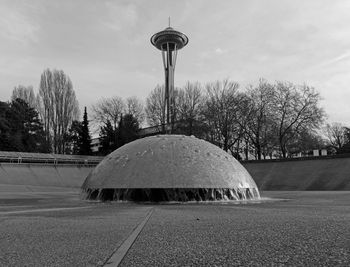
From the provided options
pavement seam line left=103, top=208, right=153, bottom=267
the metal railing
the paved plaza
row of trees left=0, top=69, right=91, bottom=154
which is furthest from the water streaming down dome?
row of trees left=0, top=69, right=91, bottom=154

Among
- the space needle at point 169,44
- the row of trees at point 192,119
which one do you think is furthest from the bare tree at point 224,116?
the space needle at point 169,44

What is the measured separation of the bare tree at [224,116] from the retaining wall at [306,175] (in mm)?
8677

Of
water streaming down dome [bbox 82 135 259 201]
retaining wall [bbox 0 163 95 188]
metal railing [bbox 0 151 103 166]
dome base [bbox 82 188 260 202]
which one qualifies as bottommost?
dome base [bbox 82 188 260 202]

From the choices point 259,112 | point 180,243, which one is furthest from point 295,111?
point 180,243

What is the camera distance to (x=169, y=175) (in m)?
13.5

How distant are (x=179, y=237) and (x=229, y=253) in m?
1.23

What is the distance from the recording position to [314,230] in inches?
218

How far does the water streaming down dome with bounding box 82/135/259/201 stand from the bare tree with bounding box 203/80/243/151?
92.9 feet

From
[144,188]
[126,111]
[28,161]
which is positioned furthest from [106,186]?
[126,111]

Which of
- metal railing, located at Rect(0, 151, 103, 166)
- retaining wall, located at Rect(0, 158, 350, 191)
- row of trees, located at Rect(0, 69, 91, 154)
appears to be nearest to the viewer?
retaining wall, located at Rect(0, 158, 350, 191)

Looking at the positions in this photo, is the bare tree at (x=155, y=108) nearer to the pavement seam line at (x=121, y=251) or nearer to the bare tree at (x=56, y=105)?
the bare tree at (x=56, y=105)

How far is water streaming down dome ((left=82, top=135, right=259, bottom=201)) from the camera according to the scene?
1311cm

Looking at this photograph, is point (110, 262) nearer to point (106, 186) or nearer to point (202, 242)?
point (202, 242)

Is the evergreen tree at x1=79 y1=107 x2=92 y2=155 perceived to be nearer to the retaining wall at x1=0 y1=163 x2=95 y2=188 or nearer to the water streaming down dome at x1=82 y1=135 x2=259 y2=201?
the retaining wall at x1=0 y1=163 x2=95 y2=188
